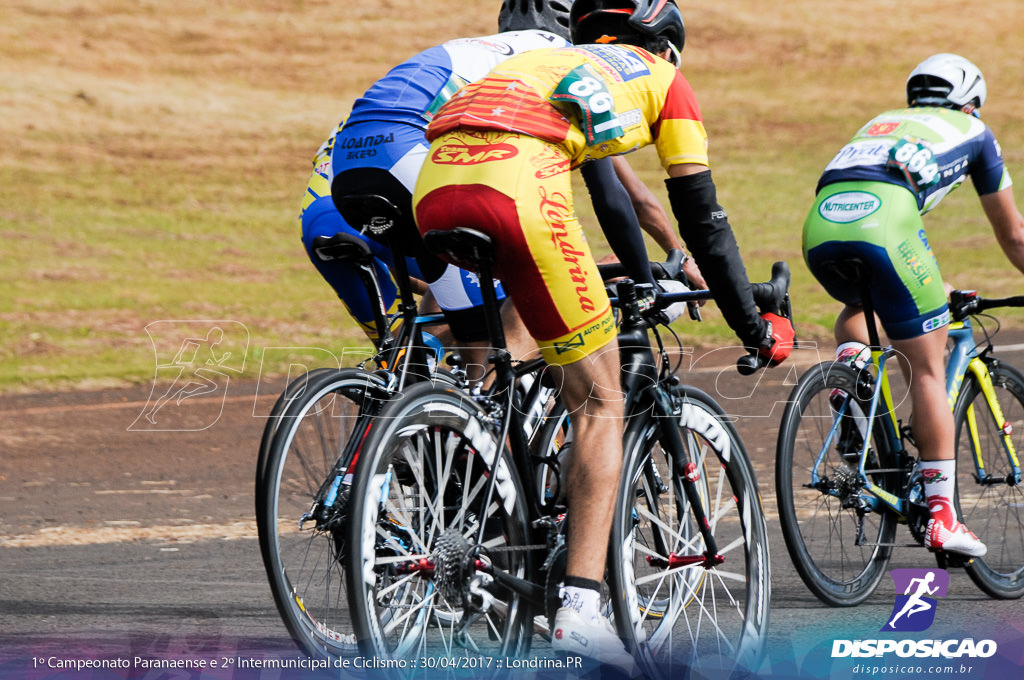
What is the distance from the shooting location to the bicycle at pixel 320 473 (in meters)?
4.10

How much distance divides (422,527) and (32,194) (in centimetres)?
2035

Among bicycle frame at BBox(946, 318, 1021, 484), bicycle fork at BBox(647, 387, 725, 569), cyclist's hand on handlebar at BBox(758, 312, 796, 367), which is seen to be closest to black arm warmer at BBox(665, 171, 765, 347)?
cyclist's hand on handlebar at BBox(758, 312, 796, 367)

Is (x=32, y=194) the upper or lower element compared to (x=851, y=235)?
upper

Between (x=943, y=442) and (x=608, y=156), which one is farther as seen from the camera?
(x=943, y=442)

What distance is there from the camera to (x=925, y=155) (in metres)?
5.60

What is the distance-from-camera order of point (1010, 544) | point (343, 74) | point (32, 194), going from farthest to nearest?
1. point (343, 74)
2. point (32, 194)
3. point (1010, 544)

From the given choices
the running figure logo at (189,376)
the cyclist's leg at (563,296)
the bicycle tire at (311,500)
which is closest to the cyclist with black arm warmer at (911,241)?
the cyclist's leg at (563,296)

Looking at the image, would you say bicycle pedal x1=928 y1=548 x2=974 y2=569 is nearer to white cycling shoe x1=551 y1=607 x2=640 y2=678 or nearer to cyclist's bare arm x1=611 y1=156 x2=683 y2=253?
cyclist's bare arm x1=611 y1=156 x2=683 y2=253

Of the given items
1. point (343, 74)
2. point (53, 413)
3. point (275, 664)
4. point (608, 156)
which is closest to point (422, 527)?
point (275, 664)

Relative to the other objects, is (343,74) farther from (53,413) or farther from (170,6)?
(53,413)

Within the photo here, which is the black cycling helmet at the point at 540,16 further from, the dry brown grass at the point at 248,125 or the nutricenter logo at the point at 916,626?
the dry brown grass at the point at 248,125

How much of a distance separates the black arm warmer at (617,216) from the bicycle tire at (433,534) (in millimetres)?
767

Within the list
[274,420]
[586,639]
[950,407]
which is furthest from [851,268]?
[274,420]

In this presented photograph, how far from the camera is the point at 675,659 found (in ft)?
14.4
